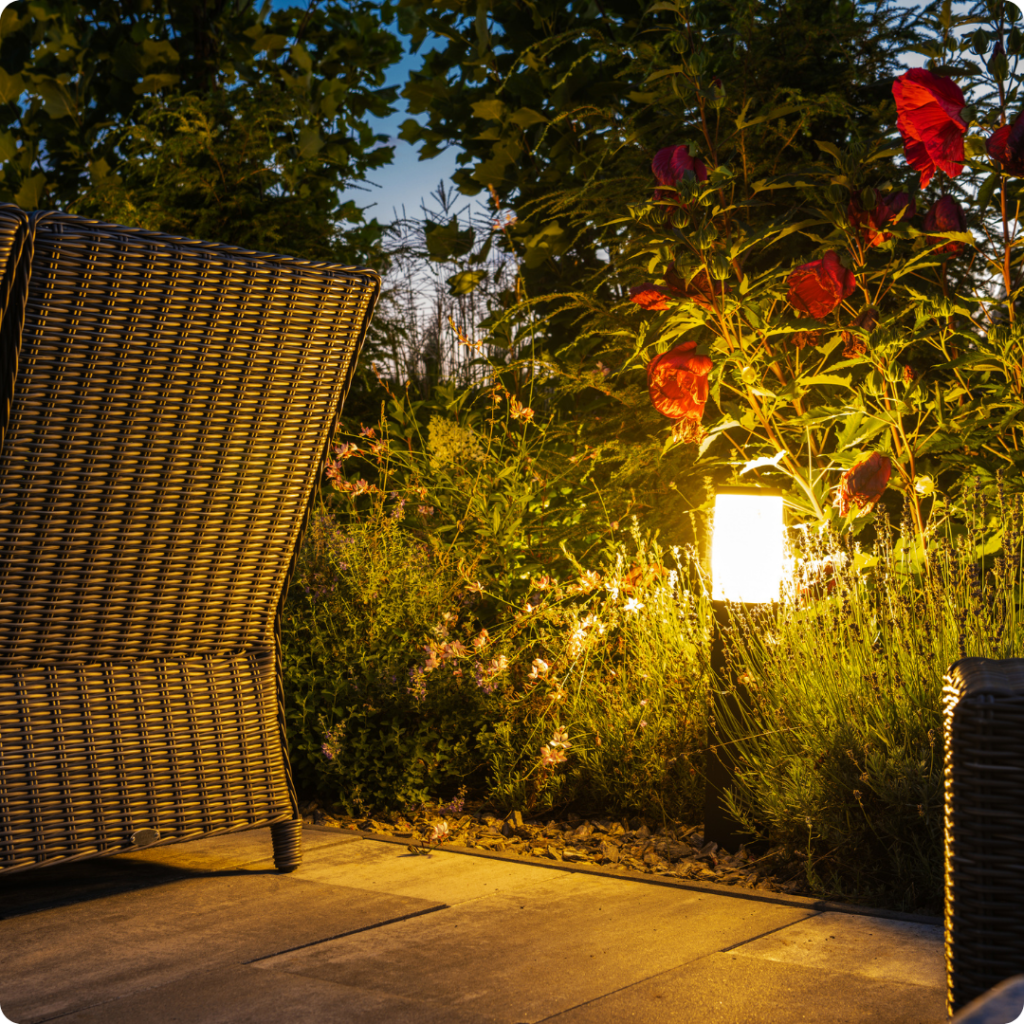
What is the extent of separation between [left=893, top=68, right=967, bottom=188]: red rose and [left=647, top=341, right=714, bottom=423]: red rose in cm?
66

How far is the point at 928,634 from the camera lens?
254 cm

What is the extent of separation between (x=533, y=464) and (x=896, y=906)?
2.27 metres

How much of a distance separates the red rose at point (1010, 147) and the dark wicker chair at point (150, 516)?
53.6 inches

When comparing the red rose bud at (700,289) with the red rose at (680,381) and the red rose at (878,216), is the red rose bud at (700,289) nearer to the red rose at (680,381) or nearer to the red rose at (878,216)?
the red rose at (680,381)

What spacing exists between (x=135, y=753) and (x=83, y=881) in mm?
441

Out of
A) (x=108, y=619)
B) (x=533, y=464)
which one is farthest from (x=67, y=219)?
(x=533, y=464)

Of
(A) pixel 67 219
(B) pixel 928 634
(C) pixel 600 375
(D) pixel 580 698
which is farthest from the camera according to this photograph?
(C) pixel 600 375

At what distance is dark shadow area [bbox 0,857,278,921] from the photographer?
84.4 inches

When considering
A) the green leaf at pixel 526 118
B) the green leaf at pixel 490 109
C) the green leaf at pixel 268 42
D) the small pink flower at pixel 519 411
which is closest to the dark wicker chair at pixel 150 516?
the small pink flower at pixel 519 411

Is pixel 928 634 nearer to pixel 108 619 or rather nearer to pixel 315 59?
pixel 108 619

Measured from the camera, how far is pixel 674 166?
8.31 ft

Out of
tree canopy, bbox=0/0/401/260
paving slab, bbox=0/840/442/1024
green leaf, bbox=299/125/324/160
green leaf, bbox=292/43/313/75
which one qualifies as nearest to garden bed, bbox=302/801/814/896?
paving slab, bbox=0/840/442/1024

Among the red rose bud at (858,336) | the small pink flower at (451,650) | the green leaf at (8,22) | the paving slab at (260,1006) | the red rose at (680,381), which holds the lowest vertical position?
the paving slab at (260,1006)

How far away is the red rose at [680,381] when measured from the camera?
2.61 meters
